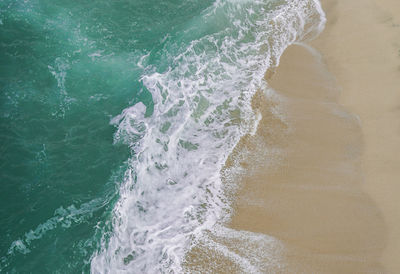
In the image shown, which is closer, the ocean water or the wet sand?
the wet sand

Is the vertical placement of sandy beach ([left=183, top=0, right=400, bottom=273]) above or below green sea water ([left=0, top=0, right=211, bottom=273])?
below

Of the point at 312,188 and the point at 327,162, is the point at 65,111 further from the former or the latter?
the point at 327,162

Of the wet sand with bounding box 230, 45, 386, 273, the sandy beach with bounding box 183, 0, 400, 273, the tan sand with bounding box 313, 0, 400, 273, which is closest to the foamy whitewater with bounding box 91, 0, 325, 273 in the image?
the sandy beach with bounding box 183, 0, 400, 273

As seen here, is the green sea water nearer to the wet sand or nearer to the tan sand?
the wet sand

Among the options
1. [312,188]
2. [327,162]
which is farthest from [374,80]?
[312,188]

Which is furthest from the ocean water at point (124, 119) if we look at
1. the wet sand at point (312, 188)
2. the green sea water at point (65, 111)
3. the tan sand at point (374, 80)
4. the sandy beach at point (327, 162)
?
the tan sand at point (374, 80)

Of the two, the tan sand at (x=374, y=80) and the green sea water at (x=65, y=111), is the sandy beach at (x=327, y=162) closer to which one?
the tan sand at (x=374, y=80)
